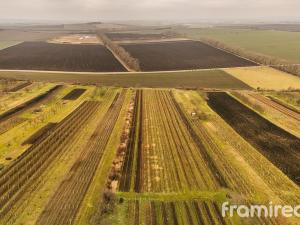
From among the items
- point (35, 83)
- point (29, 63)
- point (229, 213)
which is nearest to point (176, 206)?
point (229, 213)

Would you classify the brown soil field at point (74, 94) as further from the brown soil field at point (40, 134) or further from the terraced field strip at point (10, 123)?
the brown soil field at point (40, 134)

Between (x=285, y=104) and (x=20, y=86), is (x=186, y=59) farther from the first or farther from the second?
(x=20, y=86)

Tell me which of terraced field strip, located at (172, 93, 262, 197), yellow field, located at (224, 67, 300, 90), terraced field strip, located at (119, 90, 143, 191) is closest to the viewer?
terraced field strip, located at (172, 93, 262, 197)

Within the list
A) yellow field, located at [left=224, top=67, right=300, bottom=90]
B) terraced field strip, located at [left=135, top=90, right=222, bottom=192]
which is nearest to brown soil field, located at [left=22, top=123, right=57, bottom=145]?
terraced field strip, located at [left=135, top=90, right=222, bottom=192]

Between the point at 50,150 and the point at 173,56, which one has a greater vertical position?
the point at 173,56

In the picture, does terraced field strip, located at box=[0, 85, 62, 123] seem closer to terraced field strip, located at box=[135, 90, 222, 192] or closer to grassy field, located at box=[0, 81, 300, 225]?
grassy field, located at box=[0, 81, 300, 225]

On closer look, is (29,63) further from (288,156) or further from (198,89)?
(288,156)
